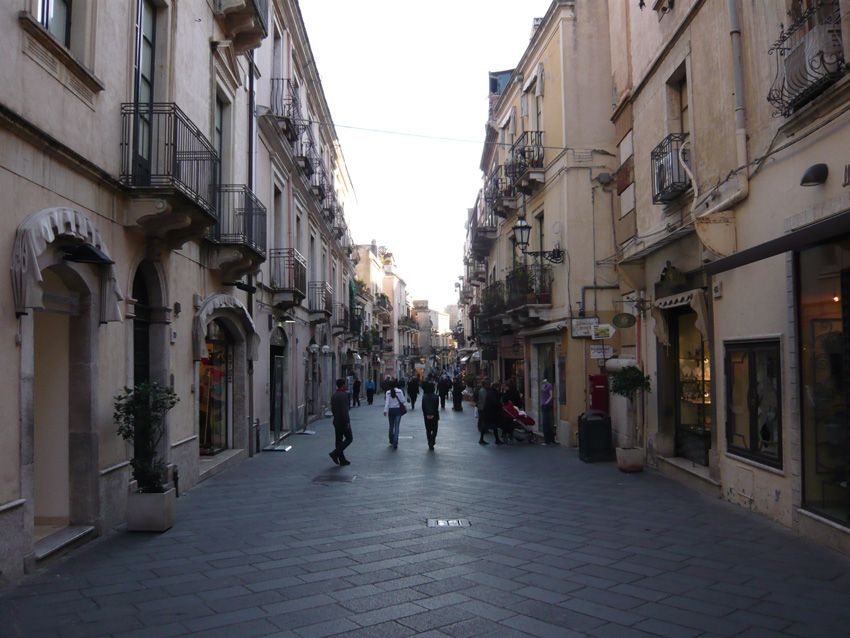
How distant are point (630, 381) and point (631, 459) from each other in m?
1.36

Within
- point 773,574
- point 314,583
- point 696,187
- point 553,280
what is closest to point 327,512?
point 314,583

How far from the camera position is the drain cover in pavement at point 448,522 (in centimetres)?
799

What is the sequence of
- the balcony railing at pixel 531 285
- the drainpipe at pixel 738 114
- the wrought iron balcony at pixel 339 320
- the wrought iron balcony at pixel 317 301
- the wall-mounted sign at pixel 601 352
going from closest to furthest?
the drainpipe at pixel 738 114 < the wall-mounted sign at pixel 601 352 < the balcony railing at pixel 531 285 < the wrought iron balcony at pixel 317 301 < the wrought iron balcony at pixel 339 320

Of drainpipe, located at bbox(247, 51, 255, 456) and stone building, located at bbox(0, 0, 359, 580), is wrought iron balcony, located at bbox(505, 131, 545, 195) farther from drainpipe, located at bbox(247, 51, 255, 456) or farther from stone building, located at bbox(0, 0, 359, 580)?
drainpipe, located at bbox(247, 51, 255, 456)

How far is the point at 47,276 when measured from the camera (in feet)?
23.2

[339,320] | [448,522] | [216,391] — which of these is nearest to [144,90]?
[216,391]

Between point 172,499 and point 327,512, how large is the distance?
189 centimetres

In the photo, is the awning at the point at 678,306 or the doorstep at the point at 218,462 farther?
the doorstep at the point at 218,462

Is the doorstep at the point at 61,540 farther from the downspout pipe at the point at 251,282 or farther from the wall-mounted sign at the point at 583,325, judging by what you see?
the wall-mounted sign at the point at 583,325

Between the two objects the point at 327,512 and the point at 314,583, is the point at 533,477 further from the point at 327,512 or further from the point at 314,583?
the point at 314,583

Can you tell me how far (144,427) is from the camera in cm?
775

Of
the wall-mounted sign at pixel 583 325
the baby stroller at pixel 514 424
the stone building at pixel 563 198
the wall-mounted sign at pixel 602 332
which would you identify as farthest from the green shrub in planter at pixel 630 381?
the baby stroller at pixel 514 424

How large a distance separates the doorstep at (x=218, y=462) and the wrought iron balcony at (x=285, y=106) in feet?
27.0

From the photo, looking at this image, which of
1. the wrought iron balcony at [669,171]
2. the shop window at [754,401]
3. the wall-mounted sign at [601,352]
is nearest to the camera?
the shop window at [754,401]
